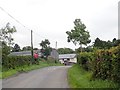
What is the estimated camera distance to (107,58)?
60.5 feet

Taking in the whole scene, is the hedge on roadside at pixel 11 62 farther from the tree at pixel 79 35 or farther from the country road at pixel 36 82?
the tree at pixel 79 35

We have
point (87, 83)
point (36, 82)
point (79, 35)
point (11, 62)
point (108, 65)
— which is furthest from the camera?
point (79, 35)

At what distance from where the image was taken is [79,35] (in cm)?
6969

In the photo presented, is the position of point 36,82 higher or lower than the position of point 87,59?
lower

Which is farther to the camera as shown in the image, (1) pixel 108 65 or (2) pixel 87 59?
(2) pixel 87 59

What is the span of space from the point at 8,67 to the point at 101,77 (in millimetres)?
24963

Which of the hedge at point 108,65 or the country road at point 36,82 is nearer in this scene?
the hedge at point 108,65

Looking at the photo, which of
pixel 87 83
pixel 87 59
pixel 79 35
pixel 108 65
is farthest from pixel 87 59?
pixel 79 35

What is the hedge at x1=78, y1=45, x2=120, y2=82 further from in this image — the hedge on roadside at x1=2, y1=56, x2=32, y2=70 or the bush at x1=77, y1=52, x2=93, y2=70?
the hedge on roadside at x1=2, y1=56, x2=32, y2=70

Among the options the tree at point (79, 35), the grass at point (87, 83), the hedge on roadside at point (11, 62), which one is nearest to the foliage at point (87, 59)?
the grass at point (87, 83)

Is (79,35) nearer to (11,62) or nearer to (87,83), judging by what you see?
(11,62)

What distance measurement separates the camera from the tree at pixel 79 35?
228 ft

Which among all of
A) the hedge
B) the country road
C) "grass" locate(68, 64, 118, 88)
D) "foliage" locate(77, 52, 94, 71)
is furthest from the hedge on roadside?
the hedge

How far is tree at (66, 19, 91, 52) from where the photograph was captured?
69375 millimetres
